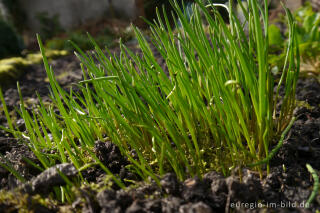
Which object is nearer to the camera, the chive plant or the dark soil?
the dark soil

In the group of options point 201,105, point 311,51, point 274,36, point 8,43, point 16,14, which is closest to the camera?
point 201,105

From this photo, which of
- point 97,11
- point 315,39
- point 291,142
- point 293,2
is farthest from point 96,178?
point 97,11

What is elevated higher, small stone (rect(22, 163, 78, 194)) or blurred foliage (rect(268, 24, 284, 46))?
small stone (rect(22, 163, 78, 194))

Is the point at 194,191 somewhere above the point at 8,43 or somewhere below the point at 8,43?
above

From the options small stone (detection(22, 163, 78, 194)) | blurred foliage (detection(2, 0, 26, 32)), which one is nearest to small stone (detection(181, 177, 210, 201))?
small stone (detection(22, 163, 78, 194))

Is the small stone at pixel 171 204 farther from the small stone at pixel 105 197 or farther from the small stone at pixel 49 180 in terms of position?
the small stone at pixel 49 180

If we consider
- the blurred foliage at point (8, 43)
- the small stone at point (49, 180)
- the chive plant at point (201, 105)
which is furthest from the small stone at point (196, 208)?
the blurred foliage at point (8, 43)

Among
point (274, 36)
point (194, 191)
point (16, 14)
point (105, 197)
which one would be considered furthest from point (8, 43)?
point (16, 14)

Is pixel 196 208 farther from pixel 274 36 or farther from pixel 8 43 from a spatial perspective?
pixel 8 43

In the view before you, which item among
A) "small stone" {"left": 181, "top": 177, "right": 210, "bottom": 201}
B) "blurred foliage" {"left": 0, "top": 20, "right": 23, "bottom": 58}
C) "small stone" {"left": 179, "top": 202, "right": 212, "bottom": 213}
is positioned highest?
"small stone" {"left": 179, "top": 202, "right": 212, "bottom": 213}

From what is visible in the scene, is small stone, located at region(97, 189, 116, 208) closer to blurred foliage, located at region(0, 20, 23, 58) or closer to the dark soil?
the dark soil
